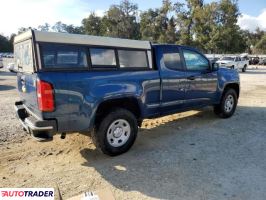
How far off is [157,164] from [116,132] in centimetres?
89

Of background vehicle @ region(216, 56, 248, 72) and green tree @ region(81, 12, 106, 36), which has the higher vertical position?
green tree @ region(81, 12, 106, 36)

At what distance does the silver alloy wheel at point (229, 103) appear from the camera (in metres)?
8.15

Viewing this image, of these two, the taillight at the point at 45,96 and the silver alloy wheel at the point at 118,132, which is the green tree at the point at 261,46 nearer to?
the silver alloy wheel at the point at 118,132

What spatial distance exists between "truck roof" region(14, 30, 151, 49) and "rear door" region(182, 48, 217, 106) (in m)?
1.43

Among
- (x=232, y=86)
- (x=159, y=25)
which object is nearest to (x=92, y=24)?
(x=159, y=25)

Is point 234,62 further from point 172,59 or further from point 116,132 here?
point 116,132

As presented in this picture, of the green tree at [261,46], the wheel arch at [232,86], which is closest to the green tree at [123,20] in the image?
the green tree at [261,46]

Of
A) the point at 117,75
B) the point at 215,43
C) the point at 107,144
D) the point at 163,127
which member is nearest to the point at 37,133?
the point at 107,144

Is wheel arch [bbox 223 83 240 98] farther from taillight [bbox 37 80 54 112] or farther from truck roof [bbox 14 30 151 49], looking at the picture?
taillight [bbox 37 80 54 112]

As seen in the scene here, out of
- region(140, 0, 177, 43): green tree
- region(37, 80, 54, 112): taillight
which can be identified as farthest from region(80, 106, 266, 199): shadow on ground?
region(140, 0, 177, 43): green tree

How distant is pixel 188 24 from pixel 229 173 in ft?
151

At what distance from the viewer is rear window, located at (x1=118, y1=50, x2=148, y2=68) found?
18.2 feet

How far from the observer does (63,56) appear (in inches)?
187

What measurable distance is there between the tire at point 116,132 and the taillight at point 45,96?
3.23 feet
